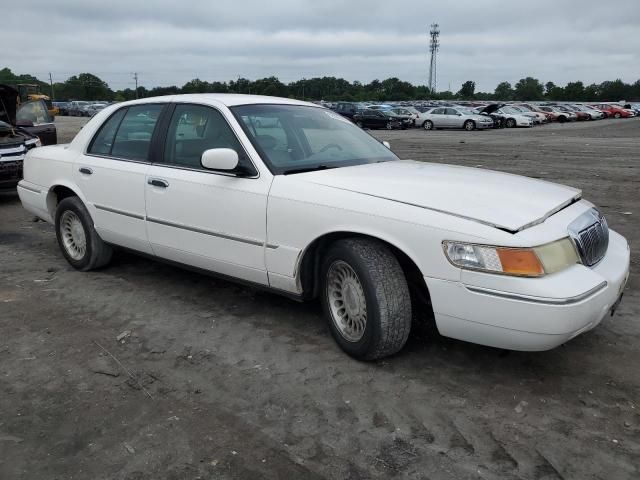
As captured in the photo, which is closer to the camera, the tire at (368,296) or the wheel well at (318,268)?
the tire at (368,296)

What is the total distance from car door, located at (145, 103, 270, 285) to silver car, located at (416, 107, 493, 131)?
3124 cm

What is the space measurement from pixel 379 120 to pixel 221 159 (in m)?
32.7

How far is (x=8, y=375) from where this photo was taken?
3527 millimetres

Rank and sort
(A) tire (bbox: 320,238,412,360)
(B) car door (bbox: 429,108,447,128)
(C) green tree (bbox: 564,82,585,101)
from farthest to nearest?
1. (C) green tree (bbox: 564,82,585,101)
2. (B) car door (bbox: 429,108,447,128)
3. (A) tire (bbox: 320,238,412,360)

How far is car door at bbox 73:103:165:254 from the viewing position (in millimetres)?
4695

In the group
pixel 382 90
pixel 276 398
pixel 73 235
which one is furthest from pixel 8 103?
pixel 382 90

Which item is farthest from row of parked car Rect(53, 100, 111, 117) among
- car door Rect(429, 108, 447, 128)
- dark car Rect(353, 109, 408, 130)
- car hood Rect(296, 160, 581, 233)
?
car hood Rect(296, 160, 581, 233)

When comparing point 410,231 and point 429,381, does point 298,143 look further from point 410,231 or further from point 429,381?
point 429,381

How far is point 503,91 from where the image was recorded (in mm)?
121875

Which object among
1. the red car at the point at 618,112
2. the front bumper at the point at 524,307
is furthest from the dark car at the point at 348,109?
the front bumper at the point at 524,307

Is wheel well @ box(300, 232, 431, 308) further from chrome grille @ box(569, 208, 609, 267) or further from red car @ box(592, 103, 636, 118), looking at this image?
red car @ box(592, 103, 636, 118)

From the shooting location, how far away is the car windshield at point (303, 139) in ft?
13.4

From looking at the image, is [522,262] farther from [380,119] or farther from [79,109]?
[79,109]

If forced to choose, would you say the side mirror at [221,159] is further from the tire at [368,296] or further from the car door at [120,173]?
the car door at [120,173]
